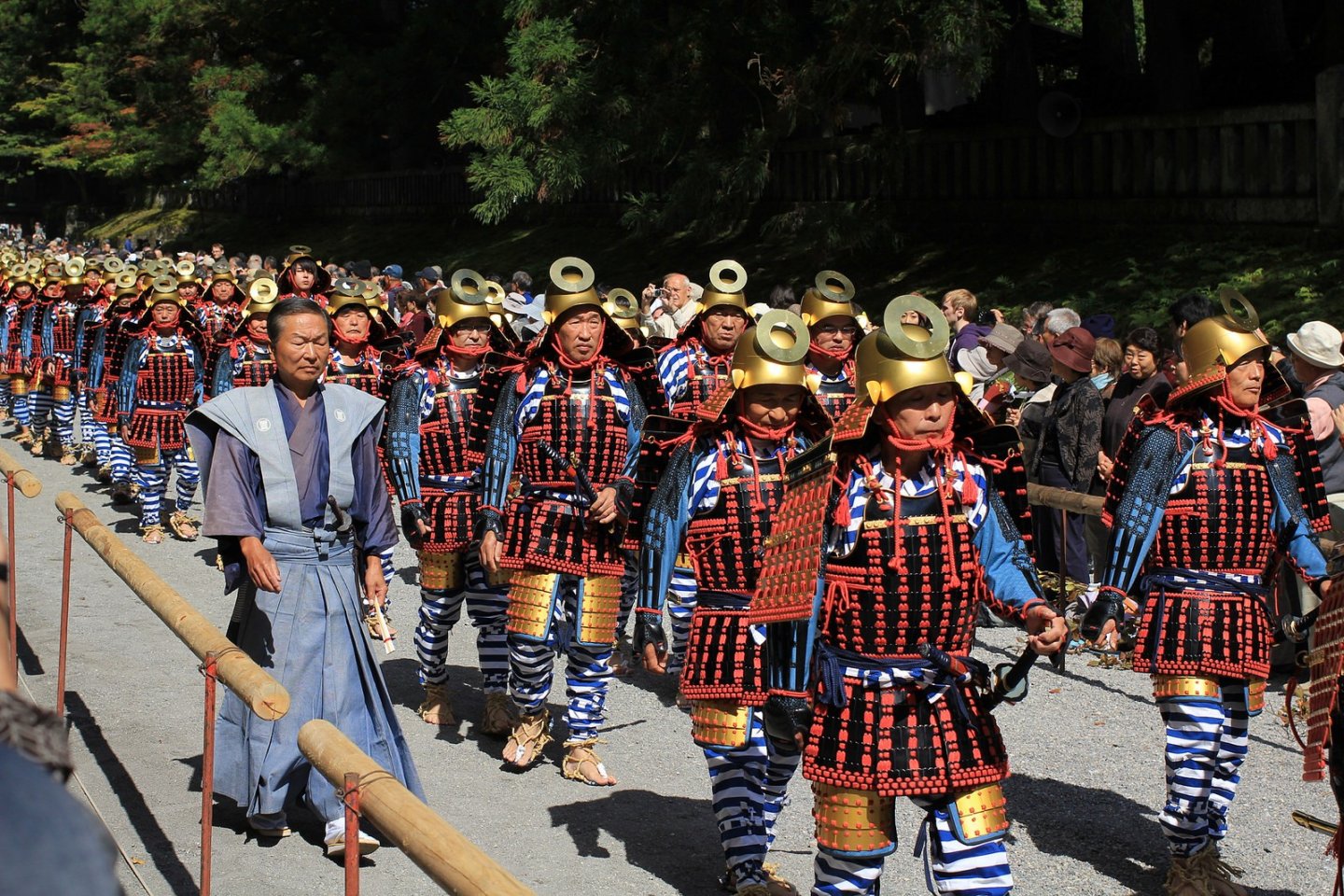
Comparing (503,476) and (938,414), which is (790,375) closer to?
(938,414)

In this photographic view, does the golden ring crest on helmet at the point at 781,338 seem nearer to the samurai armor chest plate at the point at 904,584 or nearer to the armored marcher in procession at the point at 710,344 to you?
the samurai armor chest plate at the point at 904,584

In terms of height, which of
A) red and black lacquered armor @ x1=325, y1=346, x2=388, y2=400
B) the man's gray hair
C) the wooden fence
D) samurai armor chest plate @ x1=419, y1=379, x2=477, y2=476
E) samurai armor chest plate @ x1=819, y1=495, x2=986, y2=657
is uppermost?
the wooden fence

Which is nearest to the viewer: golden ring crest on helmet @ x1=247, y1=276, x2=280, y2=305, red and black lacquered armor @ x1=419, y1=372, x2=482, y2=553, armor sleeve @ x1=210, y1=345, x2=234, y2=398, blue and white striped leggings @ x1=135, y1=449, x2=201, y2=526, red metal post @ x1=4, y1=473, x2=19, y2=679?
red metal post @ x1=4, y1=473, x2=19, y2=679

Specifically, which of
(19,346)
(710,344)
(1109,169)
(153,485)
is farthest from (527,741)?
(19,346)

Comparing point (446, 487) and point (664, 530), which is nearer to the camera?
point (664, 530)

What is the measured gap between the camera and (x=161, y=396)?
561 inches

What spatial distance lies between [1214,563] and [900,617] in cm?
177

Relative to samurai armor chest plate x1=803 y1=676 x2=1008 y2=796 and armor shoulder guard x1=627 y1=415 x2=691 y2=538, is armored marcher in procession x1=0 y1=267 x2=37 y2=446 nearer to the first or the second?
armor shoulder guard x1=627 y1=415 x2=691 y2=538

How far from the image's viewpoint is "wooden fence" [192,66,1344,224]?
1655cm

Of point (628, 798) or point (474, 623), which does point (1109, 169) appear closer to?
point (474, 623)

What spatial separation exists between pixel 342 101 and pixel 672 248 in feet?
37.3

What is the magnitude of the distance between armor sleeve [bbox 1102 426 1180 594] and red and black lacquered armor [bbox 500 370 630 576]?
7.44 feet

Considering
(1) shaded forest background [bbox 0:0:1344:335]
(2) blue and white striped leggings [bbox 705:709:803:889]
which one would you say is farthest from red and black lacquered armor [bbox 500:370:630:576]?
(1) shaded forest background [bbox 0:0:1344:335]

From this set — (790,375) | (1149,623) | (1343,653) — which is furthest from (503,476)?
(1343,653)
